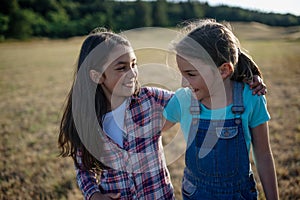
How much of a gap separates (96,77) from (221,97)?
2.54 ft

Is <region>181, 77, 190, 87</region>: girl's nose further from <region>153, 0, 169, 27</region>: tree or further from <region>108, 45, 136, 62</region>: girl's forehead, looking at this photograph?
<region>153, 0, 169, 27</region>: tree

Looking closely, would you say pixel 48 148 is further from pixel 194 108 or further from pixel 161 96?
pixel 194 108

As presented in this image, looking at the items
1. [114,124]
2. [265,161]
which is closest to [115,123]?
[114,124]

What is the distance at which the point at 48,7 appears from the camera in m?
63.9

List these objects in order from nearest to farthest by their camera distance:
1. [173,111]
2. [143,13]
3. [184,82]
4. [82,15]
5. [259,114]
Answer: [259,114]
[184,82]
[173,111]
[143,13]
[82,15]

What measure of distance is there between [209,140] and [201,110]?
170 mm

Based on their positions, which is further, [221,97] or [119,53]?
[119,53]

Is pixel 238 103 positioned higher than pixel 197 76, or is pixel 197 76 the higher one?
pixel 197 76

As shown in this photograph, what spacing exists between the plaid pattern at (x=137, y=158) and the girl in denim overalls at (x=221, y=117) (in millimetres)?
282

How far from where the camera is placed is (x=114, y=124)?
1.99 metres

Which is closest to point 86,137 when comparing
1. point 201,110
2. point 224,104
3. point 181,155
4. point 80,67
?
point 80,67

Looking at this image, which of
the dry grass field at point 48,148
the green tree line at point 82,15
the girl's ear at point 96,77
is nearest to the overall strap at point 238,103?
the girl's ear at point 96,77

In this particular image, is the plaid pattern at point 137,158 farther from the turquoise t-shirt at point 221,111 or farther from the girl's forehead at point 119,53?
the girl's forehead at point 119,53

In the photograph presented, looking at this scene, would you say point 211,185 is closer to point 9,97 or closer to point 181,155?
point 181,155
